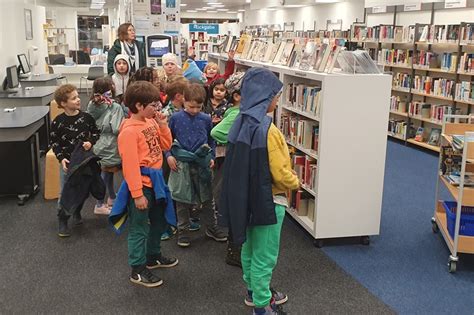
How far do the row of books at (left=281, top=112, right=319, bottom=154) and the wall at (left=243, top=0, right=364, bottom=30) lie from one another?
8.86 meters

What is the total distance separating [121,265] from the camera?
3.65 meters

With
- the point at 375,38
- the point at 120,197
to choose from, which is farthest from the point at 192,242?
the point at 375,38

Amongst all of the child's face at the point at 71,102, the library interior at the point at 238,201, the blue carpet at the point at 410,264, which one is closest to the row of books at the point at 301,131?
the library interior at the point at 238,201

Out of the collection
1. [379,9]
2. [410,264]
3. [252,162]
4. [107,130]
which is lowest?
[410,264]

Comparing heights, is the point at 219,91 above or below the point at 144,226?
above

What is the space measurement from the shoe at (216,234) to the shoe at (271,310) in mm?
1167

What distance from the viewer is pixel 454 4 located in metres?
7.93

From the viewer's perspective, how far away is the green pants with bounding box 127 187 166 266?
3184mm

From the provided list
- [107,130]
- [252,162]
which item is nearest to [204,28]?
[107,130]

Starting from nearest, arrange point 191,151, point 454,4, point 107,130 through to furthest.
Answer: point 191,151
point 107,130
point 454,4

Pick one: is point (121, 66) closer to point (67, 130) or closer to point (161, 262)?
point (67, 130)

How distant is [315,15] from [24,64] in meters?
9.86

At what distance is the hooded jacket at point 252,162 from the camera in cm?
262

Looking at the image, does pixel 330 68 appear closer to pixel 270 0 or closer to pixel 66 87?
pixel 66 87
